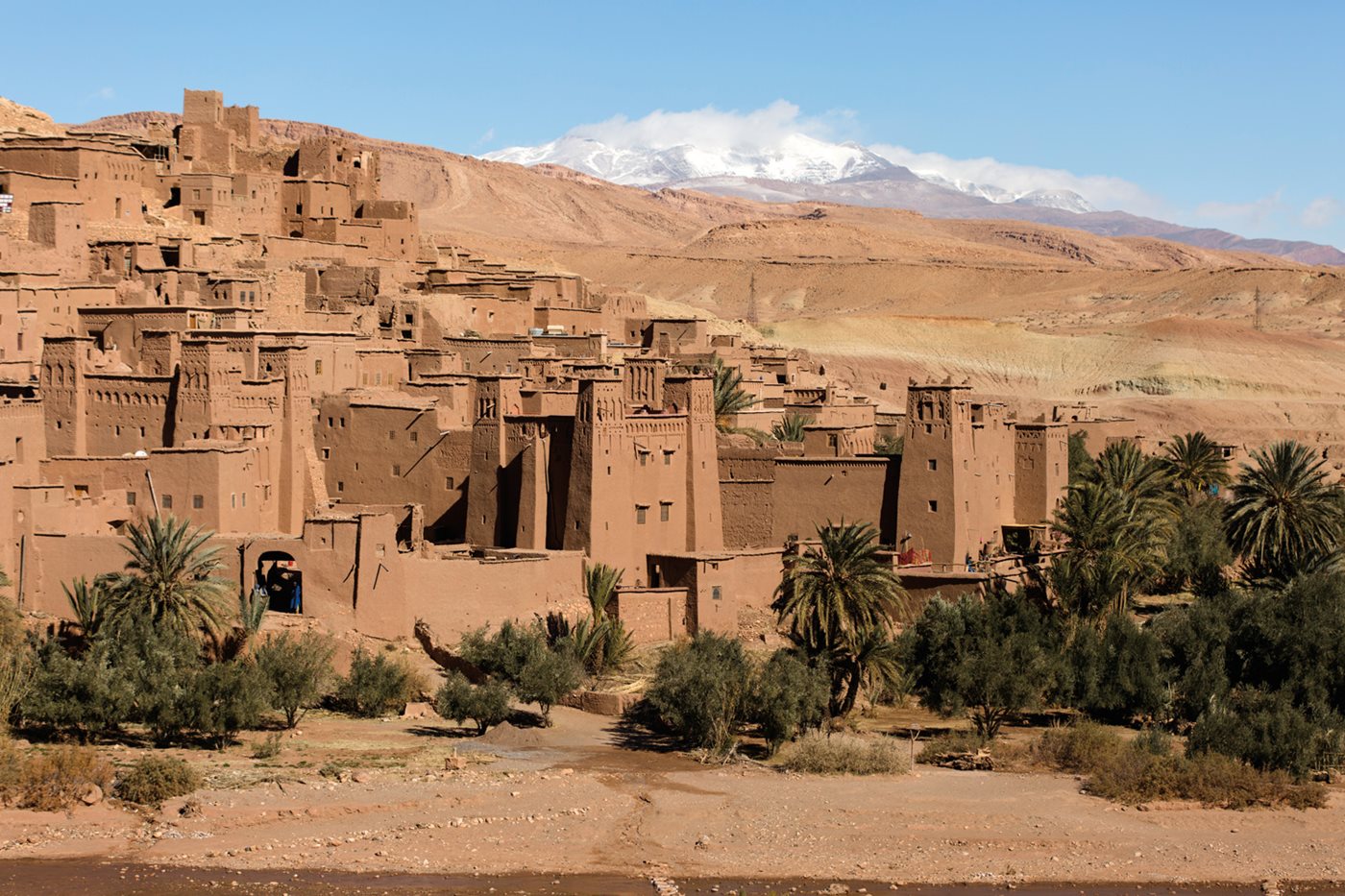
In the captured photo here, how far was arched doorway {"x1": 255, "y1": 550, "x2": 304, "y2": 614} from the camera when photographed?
112 feet

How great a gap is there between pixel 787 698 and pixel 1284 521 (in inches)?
500

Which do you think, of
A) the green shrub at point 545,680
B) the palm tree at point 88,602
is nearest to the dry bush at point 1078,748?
the green shrub at point 545,680

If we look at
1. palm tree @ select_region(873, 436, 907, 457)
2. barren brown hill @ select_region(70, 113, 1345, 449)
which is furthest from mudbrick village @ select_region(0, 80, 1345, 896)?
barren brown hill @ select_region(70, 113, 1345, 449)

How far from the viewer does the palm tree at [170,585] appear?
1240 inches

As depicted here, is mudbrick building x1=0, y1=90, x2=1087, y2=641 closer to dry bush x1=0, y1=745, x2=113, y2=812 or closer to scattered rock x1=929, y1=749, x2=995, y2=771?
dry bush x1=0, y1=745, x2=113, y2=812

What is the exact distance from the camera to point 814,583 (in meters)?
33.8

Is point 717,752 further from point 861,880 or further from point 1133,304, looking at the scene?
point 1133,304

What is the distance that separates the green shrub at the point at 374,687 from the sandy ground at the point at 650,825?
4.65ft

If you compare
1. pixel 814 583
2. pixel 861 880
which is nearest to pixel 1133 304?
pixel 814 583

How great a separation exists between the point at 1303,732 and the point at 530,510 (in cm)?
1339

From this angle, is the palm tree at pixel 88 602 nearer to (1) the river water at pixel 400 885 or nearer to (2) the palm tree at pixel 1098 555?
(1) the river water at pixel 400 885

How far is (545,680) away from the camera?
33.2 metres

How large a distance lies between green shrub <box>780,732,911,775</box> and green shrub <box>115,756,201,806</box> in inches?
339

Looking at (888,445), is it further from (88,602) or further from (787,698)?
(88,602)
